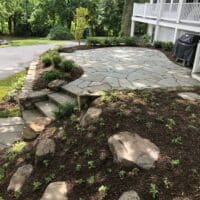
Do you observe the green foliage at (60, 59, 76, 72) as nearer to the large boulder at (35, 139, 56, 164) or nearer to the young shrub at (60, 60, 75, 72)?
the young shrub at (60, 60, 75, 72)

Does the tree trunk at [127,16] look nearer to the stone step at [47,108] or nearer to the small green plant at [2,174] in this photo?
the stone step at [47,108]

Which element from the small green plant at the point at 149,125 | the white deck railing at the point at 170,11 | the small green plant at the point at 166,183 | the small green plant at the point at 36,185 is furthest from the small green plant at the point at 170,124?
the white deck railing at the point at 170,11

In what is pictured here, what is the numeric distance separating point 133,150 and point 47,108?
253 cm

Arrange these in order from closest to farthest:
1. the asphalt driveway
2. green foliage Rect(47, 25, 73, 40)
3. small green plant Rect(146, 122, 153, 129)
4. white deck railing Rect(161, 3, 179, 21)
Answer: small green plant Rect(146, 122, 153, 129)
the asphalt driveway
white deck railing Rect(161, 3, 179, 21)
green foliage Rect(47, 25, 73, 40)

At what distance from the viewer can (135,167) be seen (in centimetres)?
310

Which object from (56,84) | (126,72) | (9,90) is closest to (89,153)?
(56,84)

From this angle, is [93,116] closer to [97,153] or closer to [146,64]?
[97,153]

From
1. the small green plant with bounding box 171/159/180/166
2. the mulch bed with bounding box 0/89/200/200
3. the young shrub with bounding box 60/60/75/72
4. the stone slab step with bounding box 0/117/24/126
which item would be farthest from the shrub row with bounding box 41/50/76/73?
the small green plant with bounding box 171/159/180/166

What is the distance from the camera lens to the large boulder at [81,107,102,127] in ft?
13.2

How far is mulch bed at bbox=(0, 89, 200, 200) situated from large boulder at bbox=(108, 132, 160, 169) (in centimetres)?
7

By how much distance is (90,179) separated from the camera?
3172mm

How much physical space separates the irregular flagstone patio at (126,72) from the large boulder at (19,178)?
6.45ft

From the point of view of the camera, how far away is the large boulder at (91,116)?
401 centimetres

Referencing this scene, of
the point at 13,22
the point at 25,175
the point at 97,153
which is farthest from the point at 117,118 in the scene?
the point at 13,22
